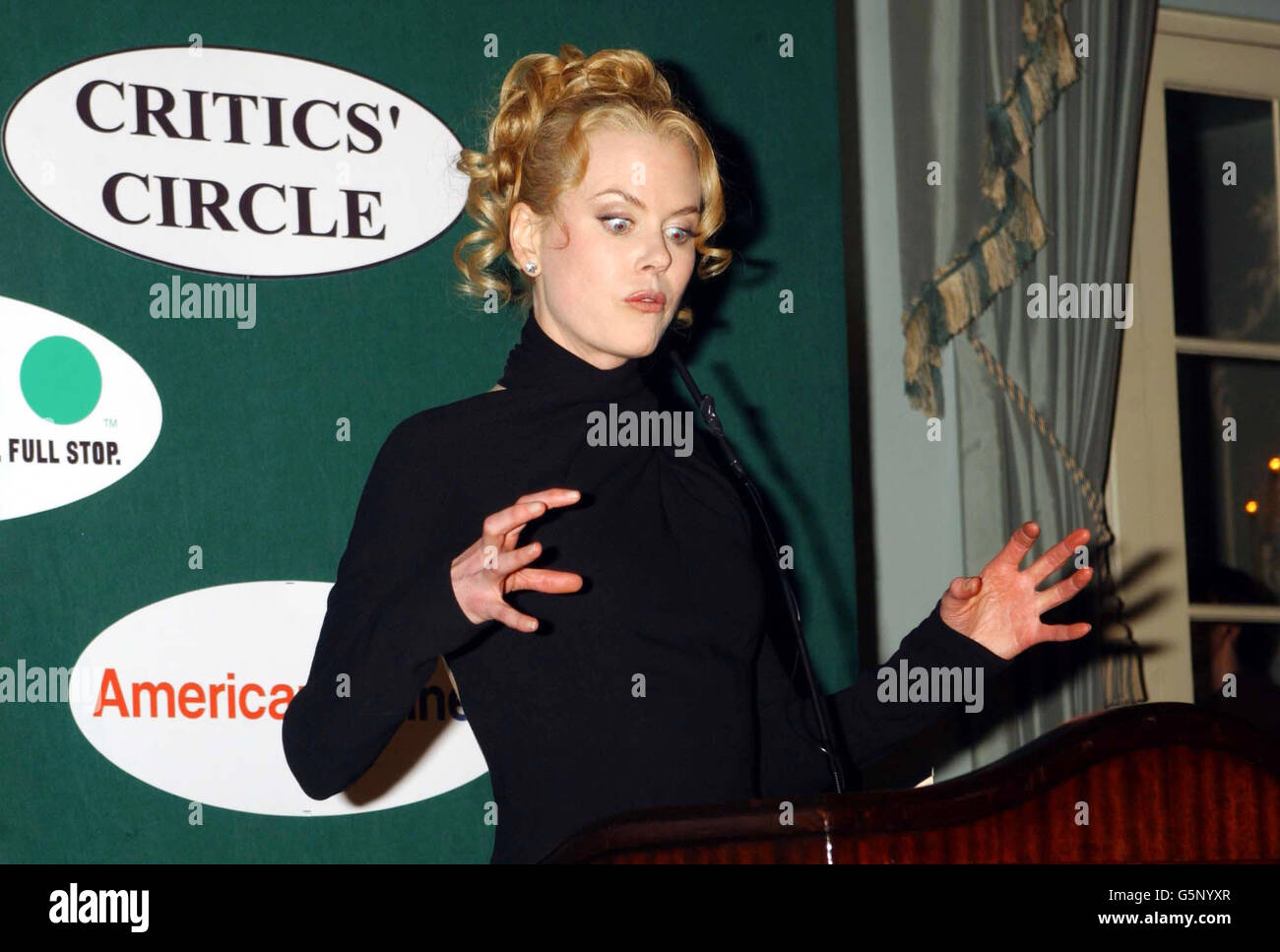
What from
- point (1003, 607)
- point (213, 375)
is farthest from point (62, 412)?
point (1003, 607)

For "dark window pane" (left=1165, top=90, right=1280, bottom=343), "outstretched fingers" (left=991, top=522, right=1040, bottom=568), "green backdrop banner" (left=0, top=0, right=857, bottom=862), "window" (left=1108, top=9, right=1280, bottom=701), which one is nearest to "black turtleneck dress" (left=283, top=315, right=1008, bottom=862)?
"outstretched fingers" (left=991, top=522, right=1040, bottom=568)

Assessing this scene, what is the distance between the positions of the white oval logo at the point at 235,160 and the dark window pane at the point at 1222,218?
223 centimetres

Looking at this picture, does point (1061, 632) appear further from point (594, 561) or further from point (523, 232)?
point (523, 232)

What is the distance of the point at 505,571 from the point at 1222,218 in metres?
2.96

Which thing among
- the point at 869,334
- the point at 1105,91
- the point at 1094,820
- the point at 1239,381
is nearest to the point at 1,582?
→ the point at 1094,820

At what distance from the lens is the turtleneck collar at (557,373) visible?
1670 millimetres

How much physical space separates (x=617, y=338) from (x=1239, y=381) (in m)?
2.42

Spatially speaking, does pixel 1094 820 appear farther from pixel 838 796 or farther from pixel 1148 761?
pixel 838 796

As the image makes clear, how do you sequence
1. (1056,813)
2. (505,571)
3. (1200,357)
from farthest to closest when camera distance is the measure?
(1200,357)
(505,571)
(1056,813)

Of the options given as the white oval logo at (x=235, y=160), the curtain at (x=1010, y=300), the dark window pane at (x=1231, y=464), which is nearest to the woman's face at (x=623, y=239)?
the white oval logo at (x=235, y=160)

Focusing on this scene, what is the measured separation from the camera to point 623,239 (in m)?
1.59

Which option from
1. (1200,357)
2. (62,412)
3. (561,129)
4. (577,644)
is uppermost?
(1200,357)

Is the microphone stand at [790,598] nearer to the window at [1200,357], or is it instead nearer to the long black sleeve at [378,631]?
the long black sleeve at [378,631]

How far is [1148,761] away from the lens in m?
0.97
